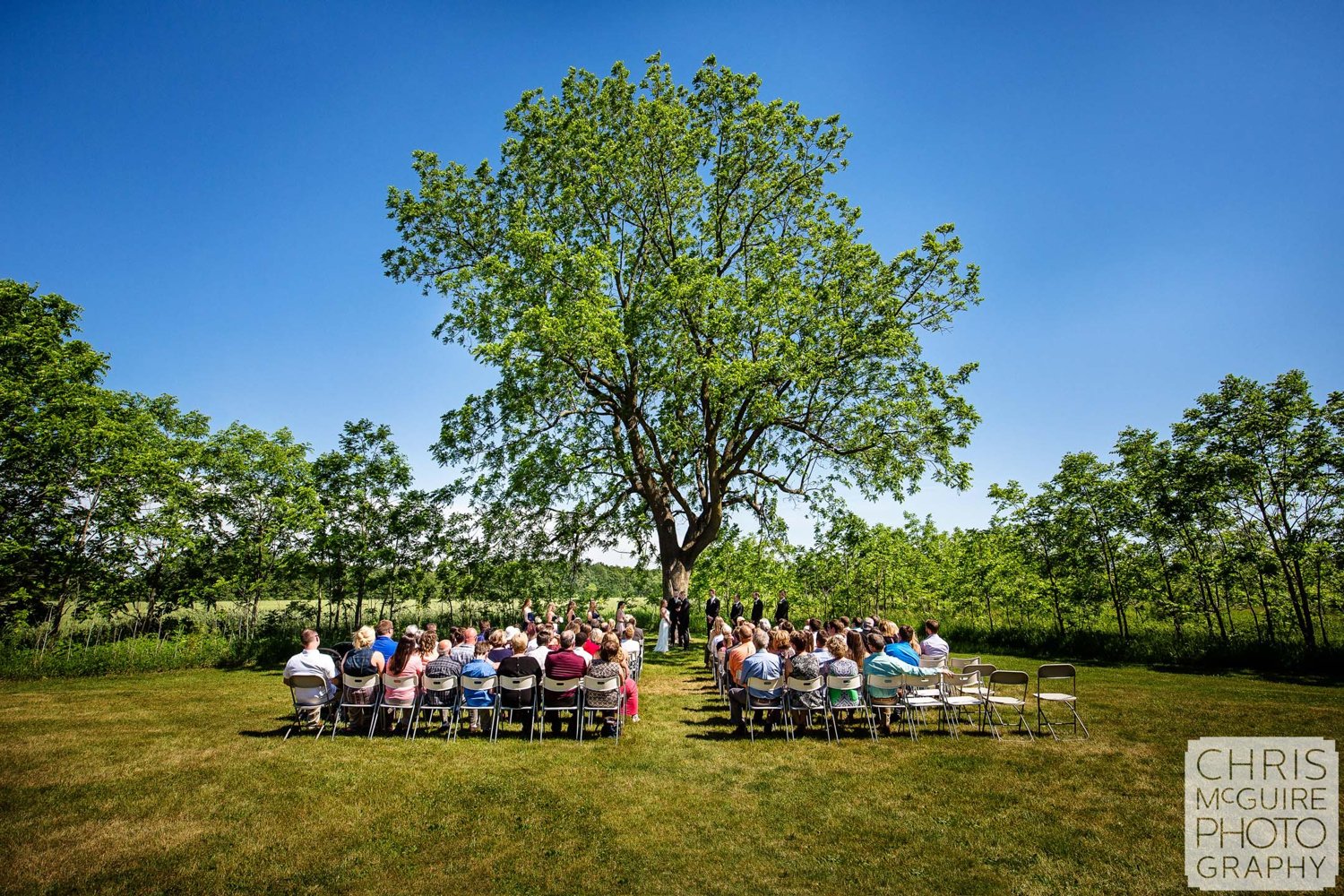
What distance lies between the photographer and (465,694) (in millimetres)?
8867

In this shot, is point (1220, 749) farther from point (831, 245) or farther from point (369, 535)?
point (369, 535)

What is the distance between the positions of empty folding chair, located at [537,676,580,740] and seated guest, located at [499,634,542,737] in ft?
0.55

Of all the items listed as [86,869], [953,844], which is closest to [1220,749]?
[953,844]

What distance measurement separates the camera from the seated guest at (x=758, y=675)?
8.83 m

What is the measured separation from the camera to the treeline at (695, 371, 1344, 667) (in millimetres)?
17672

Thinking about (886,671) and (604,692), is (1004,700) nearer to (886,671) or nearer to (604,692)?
(886,671)

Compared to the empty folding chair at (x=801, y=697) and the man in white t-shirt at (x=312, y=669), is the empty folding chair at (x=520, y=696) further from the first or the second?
the empty folding chair at (x=801, y=697)

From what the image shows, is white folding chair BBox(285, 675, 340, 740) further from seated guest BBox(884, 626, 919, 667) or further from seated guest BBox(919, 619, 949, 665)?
seated guest BBox(919, 619, 949, 665)

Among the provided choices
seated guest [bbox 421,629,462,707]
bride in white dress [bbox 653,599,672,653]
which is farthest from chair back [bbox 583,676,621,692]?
bride in white dress [bbox 653,599,672,653]

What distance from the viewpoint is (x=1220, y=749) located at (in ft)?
25.8

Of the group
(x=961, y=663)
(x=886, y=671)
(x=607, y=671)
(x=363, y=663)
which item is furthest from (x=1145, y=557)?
(x=363, y=663)

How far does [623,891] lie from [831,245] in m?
18.2

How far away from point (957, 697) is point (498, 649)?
729 cm

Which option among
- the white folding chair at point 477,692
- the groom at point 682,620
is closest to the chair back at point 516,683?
the white folding chair at point 477,692
